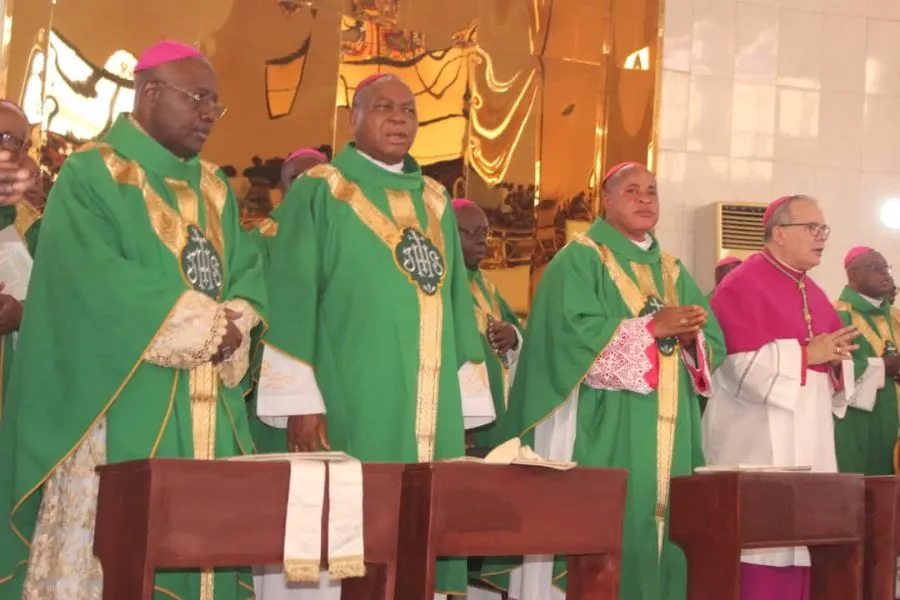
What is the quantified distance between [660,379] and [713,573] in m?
2.06

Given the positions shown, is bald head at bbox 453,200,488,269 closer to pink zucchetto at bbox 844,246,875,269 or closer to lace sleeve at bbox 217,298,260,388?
lace sleeve at bbox 217,298,260,388

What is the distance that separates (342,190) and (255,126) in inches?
115

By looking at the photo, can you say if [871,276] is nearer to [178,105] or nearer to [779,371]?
[779,371]

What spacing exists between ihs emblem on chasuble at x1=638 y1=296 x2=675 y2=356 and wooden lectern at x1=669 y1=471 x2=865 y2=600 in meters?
1.64

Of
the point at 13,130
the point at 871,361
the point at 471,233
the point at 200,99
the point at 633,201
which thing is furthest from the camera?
the point at 871,361

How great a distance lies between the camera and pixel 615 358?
716cm

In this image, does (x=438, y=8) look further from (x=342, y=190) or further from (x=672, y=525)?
(x=672, y=525)

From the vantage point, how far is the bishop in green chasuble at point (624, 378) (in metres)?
7.12

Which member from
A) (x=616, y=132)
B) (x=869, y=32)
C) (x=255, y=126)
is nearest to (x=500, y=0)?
(x=616, y=132)

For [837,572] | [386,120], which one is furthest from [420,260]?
[837,572]

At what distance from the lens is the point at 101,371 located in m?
5.14

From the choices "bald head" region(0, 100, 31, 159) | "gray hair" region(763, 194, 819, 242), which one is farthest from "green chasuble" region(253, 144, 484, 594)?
"gray hair" region(763, 194, 819, 242)

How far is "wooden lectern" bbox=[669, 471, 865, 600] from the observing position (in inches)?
208

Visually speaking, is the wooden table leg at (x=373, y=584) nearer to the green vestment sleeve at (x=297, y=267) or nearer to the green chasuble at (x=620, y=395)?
the green vestment sleeve at (x=297, y=267)
